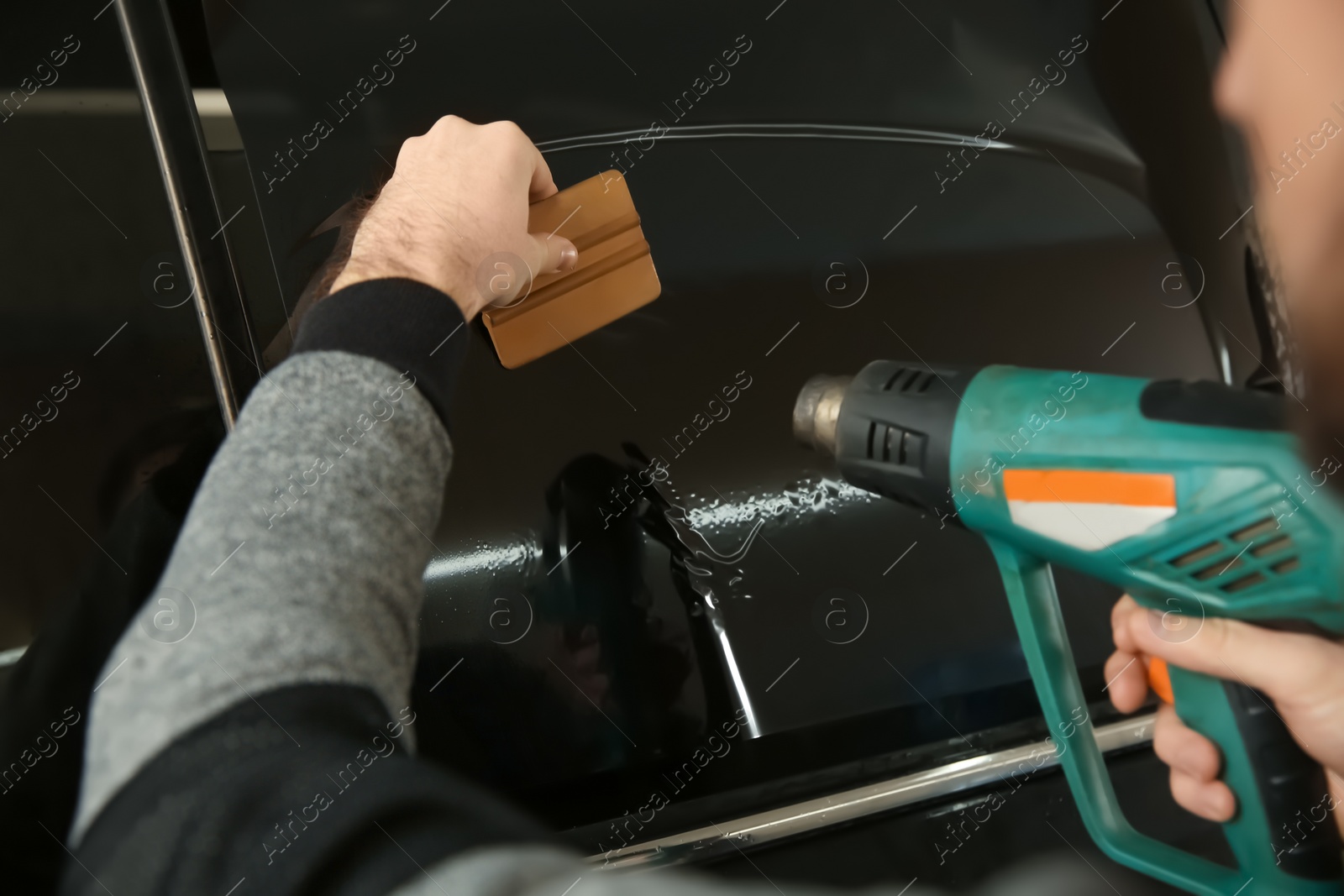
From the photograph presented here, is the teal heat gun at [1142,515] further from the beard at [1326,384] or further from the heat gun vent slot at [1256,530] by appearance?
the beard at [1326,384]

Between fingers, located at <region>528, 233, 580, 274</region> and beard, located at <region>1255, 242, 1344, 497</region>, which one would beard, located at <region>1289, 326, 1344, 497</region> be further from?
fingers, located at <region>528, 233, 580, 274</region>

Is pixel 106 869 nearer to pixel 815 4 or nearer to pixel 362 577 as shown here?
pixel 362 577

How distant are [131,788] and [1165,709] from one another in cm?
68

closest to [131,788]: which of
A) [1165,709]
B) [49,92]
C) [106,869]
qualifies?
[106,869]

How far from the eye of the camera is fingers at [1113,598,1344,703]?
1.62ft

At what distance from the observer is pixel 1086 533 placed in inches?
20.5

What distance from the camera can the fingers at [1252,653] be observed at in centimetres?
50

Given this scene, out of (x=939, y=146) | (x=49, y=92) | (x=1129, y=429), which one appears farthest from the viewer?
(x=939, y=146)

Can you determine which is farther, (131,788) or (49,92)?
(49,92)

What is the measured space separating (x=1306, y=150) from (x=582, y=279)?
1.55ft

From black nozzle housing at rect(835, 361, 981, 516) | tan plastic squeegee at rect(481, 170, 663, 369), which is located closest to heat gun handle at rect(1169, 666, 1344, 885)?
black nozzle housing at rect(835, 361, 981, 516)

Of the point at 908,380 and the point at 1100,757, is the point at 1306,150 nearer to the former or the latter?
the point at 908,380

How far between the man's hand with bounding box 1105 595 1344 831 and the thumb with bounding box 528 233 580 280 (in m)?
0.49

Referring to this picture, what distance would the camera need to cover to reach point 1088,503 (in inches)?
20.2
